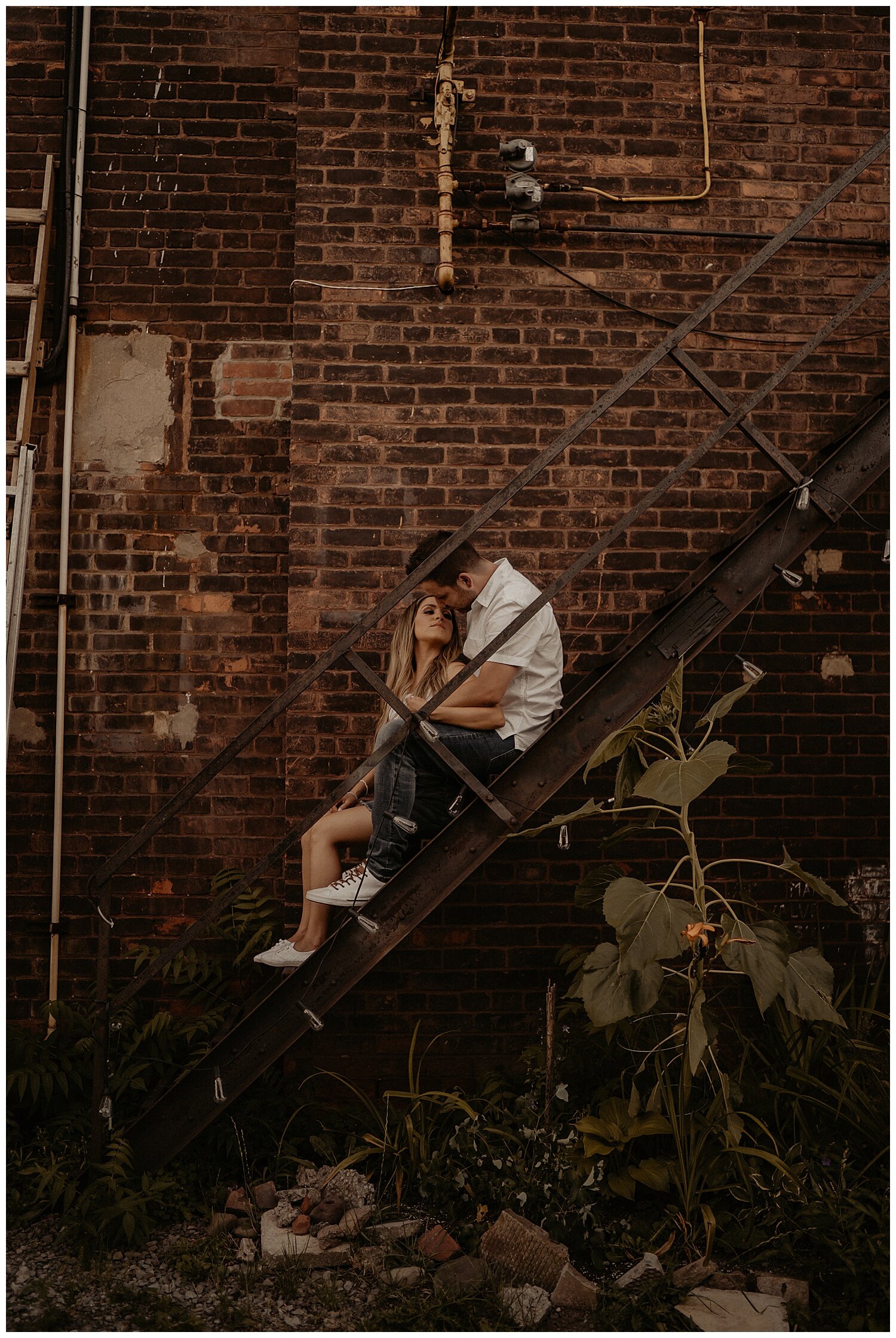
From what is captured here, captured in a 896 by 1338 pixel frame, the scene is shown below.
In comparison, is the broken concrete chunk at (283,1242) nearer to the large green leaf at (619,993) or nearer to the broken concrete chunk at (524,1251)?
the broken concrete chunk at (524,1251)

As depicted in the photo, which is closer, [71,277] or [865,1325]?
[865,1325]

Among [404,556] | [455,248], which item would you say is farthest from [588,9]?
[404,556]

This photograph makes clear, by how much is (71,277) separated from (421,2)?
74.1 inches

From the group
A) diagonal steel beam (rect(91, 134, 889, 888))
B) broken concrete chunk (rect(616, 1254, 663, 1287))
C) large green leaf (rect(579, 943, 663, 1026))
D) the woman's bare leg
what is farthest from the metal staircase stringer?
broken concrete chunk (rect(616, 1254, 663, 1287))

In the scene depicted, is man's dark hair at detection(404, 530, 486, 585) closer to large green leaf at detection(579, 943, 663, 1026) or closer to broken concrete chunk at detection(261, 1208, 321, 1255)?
large green leaf at detection(579, 943, 663, 1026)

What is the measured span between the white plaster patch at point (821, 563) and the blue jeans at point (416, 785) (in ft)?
5.56

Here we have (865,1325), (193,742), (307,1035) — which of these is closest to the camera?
(865,1325)

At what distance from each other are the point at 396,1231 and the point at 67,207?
13.9ft

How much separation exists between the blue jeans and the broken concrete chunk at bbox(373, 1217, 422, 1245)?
1075 mm

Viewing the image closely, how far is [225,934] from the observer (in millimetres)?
3705

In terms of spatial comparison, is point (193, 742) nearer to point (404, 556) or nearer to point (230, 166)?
point (404, 556)

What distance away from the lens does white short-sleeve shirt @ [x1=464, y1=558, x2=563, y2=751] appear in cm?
308

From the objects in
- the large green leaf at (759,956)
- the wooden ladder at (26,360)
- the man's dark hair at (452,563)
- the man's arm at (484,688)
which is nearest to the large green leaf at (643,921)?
the large green leaf at (759,956)

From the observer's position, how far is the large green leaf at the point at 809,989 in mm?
2713
